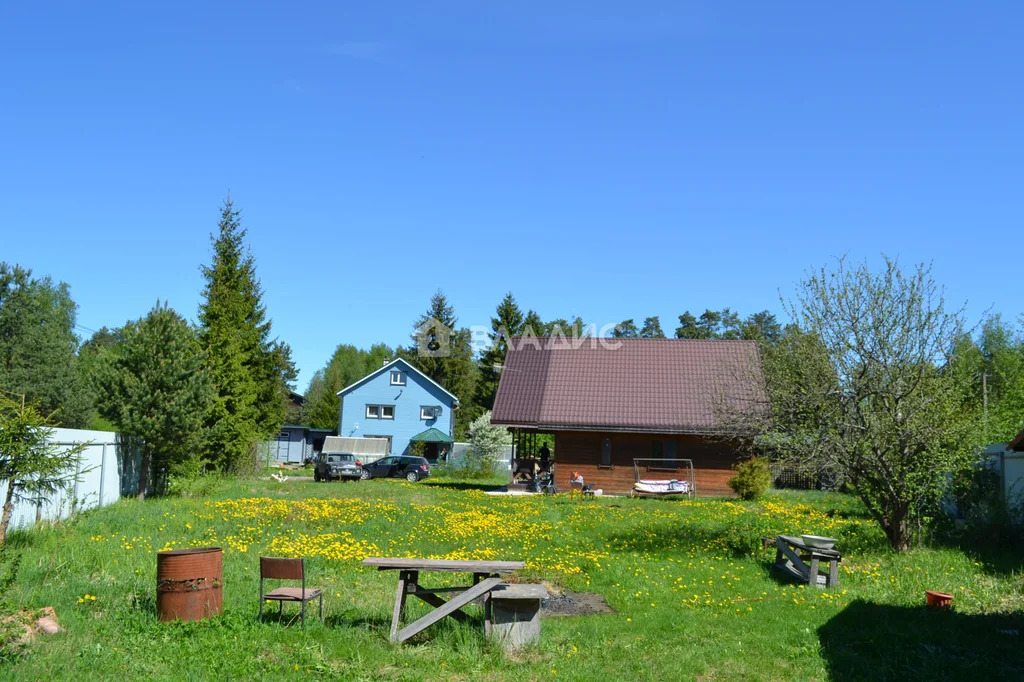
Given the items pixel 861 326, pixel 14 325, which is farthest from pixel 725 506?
pixel 14 325

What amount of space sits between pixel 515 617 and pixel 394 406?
163 ft

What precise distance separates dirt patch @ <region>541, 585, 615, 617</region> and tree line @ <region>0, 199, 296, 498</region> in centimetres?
859

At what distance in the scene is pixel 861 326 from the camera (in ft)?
51.5

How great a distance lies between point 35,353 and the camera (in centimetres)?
5872

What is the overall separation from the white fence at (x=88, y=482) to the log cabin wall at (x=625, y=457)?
56.3ft

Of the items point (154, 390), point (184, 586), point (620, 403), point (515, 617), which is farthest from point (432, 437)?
point (515, 617)

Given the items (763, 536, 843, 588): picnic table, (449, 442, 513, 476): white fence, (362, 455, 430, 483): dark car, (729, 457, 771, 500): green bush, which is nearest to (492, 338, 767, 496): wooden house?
(729, 457, 771, 500): green bush

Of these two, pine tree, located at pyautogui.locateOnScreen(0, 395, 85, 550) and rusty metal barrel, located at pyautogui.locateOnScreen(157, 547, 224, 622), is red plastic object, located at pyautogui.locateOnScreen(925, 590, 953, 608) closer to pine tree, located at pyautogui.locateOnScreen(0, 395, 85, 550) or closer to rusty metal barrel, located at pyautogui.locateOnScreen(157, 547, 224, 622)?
rusty metal barrel, located at pyautogui.locateOnScreen(157, 547, 224, 622)

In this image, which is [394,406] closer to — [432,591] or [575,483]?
[575,483]

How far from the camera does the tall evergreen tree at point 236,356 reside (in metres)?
31.7

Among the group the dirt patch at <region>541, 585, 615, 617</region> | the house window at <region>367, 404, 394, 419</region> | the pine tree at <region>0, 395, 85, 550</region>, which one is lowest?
the dirt patch at <region>541, 585, 615, 617</region>

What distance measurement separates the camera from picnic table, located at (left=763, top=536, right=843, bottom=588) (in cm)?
1262

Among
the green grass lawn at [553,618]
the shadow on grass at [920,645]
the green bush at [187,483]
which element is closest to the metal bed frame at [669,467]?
the green grass lawn at [553,618]

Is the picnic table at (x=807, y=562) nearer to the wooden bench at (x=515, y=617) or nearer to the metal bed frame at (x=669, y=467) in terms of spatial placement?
the wooden bench at (x=515, y=617)
